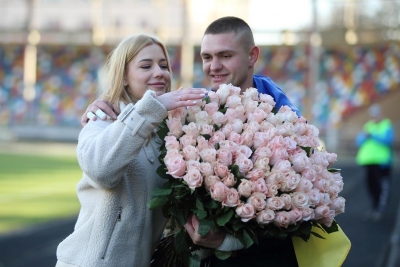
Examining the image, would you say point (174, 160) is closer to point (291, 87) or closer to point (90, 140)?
point (90, 140)

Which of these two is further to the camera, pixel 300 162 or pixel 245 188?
pixel 300 162

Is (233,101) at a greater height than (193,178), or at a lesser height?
greater

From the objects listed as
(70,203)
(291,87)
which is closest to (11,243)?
(70,203)

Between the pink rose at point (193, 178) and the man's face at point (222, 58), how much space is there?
903mm

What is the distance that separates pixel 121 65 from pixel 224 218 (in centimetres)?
99

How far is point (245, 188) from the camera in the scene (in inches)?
109

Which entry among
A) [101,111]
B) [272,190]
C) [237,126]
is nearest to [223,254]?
[272,190]

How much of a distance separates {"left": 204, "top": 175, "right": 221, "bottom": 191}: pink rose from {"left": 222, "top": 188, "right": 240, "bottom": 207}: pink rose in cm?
7

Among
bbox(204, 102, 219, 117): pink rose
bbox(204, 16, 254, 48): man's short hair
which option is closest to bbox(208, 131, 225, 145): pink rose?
bbox(204, 102, 219, 117): pink rose

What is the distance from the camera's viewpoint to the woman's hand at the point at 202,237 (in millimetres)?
2846

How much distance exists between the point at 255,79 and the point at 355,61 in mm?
36509

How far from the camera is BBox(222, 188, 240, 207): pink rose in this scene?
2754 mm

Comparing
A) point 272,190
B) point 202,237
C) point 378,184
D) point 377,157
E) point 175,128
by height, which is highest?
point 175,128

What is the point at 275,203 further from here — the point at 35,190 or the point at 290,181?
the point at 35,190
